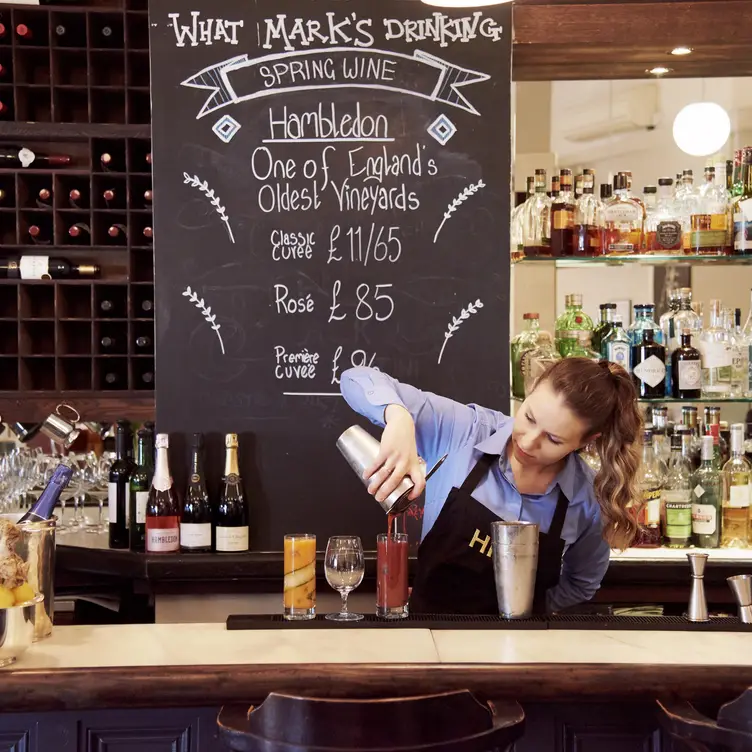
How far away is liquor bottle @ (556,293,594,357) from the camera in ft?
10.7

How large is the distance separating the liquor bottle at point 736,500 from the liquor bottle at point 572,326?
59 centimetres

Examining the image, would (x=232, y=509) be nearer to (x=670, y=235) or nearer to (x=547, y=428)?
(x=547, y=428)

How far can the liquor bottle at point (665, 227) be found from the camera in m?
3.22

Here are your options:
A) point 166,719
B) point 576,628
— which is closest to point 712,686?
point 576,628

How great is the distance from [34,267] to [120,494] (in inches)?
65.4

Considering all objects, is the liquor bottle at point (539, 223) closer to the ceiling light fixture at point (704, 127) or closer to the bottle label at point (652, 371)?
the bottle label at point (652, 371)

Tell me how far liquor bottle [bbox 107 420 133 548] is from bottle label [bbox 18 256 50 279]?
1.43 meters

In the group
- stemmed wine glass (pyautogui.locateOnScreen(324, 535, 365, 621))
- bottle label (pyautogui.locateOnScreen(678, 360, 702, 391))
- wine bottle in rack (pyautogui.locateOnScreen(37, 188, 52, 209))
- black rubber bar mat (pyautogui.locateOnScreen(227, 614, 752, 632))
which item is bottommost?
black rubber bar mat (pyautogui.locateOnScreen(227, 614, 752, 632))

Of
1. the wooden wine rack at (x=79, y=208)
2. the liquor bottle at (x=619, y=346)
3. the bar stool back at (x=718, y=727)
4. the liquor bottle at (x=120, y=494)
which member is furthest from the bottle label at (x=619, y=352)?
the wooden wine rack at (x=79, y=208)

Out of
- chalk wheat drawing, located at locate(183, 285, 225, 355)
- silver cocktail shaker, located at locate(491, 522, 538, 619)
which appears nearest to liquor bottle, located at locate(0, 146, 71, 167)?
chalk wheat drawing, located at locate(183, 285, 225, 355)

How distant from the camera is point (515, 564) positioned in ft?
6.53

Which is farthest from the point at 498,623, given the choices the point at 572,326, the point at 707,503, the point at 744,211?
the point at 744,211

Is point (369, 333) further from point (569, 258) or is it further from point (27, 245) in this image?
point (27, 245)

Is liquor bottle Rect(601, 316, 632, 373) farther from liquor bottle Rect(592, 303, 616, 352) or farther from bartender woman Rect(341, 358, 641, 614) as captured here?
bartender woman Rect(341, 358, 641, 614)
